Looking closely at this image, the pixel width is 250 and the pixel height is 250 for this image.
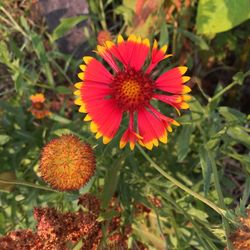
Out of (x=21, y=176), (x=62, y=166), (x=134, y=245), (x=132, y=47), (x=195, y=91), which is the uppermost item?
(x=132, y=47)

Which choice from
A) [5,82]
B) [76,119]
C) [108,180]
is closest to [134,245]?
[108,180]

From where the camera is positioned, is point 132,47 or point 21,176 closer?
point 132,47

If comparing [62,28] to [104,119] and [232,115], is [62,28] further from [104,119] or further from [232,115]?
[232,115]

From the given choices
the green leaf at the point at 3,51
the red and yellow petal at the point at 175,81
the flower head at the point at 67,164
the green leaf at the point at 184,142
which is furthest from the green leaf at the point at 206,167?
the green leaf at the point at 3,51

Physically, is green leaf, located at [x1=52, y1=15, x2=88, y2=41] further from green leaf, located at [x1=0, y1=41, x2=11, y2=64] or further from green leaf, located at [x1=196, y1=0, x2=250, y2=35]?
green leaf, located at [x1=196, y1=0, x2=250, y2=35]

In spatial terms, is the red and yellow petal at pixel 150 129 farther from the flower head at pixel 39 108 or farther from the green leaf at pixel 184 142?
the flower head at pixel 39 108

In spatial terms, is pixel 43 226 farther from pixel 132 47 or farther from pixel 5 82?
pixel 5 82
